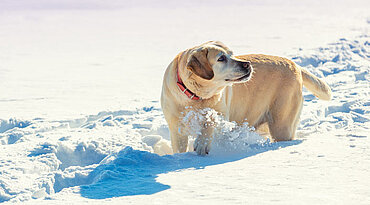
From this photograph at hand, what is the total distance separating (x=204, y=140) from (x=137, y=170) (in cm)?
79

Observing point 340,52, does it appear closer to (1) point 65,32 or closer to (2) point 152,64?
(2) point 152,64

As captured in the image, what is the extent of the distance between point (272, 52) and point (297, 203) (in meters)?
11.5

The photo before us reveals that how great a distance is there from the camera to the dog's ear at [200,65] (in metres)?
4.06

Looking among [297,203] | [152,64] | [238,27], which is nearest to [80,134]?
[297,203]

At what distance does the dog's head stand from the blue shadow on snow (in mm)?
722

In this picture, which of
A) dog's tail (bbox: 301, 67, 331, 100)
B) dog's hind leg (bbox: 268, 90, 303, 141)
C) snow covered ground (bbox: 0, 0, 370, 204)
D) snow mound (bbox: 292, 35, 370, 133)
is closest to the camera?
snow covered ground (bbox: 0, 0, 370, 204)

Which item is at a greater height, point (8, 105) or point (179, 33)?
point (179, 33)

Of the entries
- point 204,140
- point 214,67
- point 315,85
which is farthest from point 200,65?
point 315,85

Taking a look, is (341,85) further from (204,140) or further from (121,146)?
(204,140)

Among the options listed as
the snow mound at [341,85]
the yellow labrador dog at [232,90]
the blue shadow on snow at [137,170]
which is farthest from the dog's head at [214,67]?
the snow mound at [341,85]

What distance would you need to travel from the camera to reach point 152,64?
12.6m

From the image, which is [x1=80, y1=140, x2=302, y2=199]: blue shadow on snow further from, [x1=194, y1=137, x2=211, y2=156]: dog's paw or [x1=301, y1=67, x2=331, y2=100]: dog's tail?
[x1=301, y1=67, x2=331, y2=100]: dog's tail

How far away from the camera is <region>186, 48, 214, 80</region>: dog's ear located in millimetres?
4062

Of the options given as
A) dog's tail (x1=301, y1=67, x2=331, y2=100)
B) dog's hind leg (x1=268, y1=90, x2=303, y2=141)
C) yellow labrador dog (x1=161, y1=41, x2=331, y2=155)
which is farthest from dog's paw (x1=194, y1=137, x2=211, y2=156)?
dog's tail (x1=301, y1=67, x2=331, y2=100)
